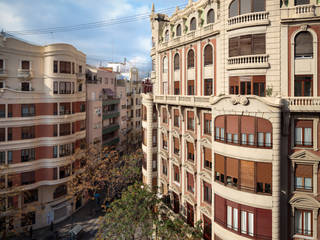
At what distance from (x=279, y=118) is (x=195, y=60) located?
1205 centimetres

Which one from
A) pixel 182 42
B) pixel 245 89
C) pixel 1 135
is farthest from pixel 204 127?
pixel 1 135

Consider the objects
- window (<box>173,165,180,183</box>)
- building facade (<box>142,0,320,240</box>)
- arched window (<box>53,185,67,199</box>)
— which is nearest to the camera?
building facade (<box>142,0,320,240</box>)

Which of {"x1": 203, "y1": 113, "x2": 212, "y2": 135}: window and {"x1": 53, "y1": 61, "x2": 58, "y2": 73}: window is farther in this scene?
{"x1": 53, "y1": 61, "x2": 58, "y2": 73}: window

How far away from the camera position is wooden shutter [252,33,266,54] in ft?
67.5

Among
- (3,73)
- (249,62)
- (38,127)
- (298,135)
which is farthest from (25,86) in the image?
(298,135)

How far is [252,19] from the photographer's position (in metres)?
20.7

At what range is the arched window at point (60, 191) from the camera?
4141 cm

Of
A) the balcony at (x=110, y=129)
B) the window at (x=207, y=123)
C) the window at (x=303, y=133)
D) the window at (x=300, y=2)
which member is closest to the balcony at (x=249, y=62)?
the window at (x=300, y=2)

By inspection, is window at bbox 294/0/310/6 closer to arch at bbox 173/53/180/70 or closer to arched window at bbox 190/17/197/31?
arched window at bbox 190/17/197/31

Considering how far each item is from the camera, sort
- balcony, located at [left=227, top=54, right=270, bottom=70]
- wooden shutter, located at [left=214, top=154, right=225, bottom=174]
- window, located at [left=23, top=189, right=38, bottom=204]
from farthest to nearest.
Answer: window, located at [left=23, top=189, right=38, bottom=204] < wooden shutter, located at [left=214, top=154, right=225, bottom=174] < balcony, located at [left=227, top=54, right=270, bottom=70]

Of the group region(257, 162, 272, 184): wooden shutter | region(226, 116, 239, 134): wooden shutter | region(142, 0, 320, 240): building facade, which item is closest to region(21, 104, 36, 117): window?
region(142, 0, 320, 240): building facade

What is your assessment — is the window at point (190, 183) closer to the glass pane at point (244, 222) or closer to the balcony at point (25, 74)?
the glass pane at point (244, 222)

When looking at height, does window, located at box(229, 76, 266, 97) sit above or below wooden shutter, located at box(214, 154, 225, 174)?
above

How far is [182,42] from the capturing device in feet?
97.0
